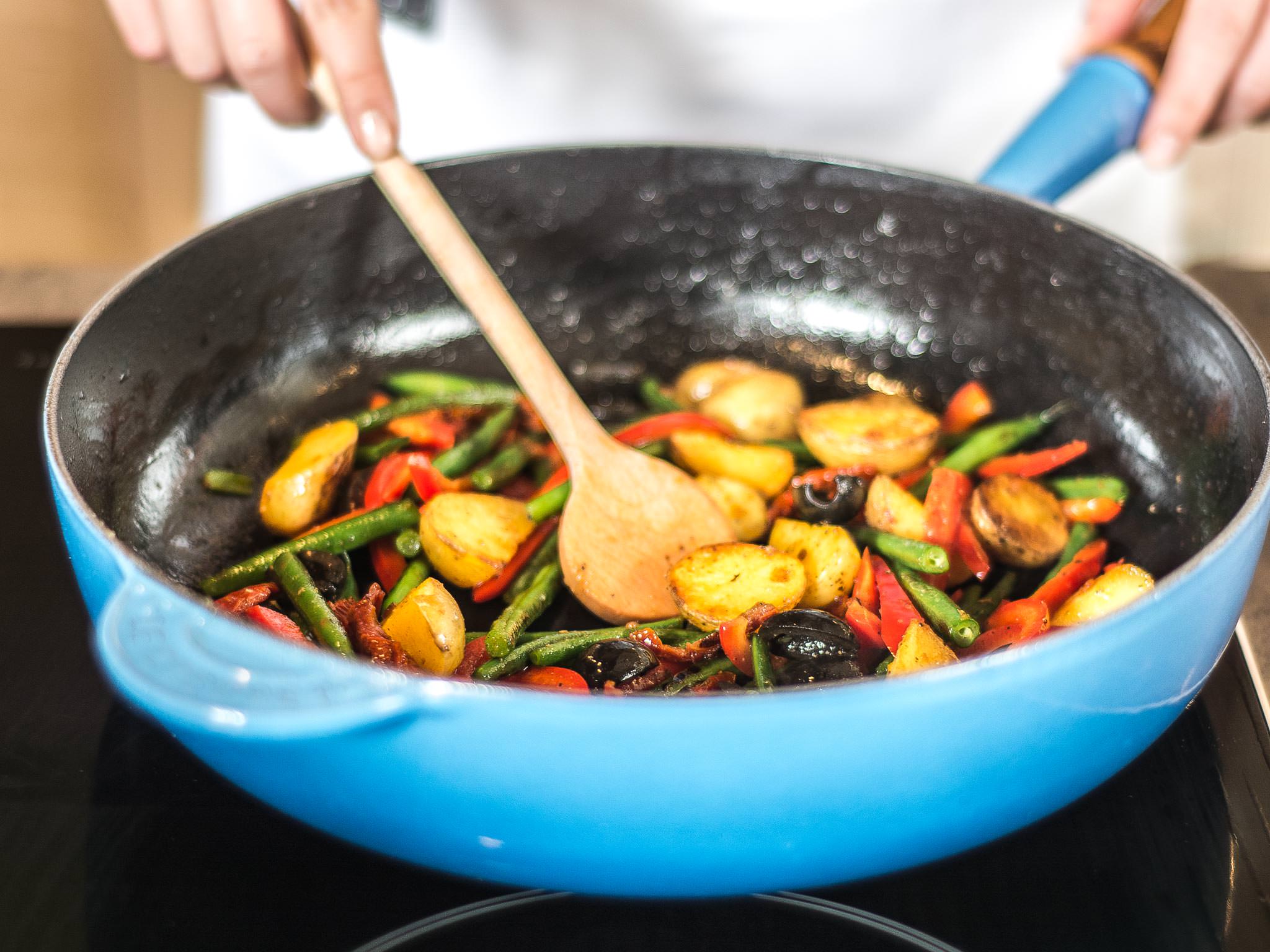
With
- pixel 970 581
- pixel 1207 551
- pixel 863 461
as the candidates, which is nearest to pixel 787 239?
pixel 863 461

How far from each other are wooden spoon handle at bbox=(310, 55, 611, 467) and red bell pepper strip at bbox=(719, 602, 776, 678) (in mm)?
365

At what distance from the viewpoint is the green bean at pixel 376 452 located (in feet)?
5.85

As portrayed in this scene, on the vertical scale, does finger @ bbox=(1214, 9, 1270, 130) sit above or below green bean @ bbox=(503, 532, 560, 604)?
above

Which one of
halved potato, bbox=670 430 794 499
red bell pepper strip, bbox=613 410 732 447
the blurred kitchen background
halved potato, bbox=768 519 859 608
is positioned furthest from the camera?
the blurred kitchen background

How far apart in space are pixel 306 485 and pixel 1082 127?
133 cm

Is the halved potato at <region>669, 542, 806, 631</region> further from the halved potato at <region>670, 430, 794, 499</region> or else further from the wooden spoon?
the halved potato at <region>670, 430, 794, 499</region>

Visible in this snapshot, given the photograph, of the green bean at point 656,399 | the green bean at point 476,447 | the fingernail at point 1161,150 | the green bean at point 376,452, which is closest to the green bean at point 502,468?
the green bean at point 476,447

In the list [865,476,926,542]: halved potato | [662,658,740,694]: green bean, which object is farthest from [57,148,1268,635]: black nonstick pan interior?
[662,658,740,694]: green bean

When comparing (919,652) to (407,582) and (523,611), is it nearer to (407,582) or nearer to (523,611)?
(523,611)

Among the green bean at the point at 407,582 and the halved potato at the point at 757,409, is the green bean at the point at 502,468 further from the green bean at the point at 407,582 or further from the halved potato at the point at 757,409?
the halved potato at the point at 757,409

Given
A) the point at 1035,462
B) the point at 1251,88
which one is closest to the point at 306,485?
the point at 1035,462

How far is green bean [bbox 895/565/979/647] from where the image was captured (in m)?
1.36

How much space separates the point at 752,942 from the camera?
3.57 feet

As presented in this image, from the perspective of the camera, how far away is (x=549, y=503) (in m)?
1.65
